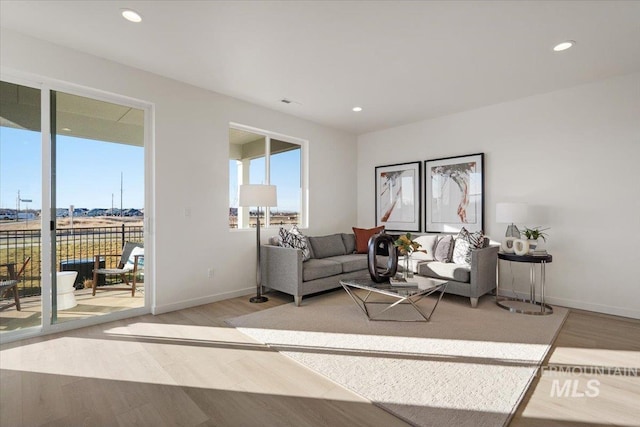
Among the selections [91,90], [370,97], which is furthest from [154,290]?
[370,97]

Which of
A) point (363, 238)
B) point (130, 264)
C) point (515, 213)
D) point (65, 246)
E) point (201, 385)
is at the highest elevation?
point (515, 213)

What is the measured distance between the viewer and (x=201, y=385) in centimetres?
206

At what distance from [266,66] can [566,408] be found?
12.2 feet

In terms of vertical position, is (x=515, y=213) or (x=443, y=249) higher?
(x=515, y=213)

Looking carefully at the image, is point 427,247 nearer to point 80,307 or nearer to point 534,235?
point 534,235

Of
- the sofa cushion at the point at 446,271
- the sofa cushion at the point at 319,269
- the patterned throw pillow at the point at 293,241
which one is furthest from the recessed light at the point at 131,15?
the sofa cushion at the point at 446,271

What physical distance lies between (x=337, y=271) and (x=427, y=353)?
198 cm

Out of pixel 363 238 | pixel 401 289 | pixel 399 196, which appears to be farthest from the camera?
pixel 399 196

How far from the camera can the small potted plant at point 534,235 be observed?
3725mm

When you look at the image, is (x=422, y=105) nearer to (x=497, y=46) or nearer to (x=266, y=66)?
(x=497, y=46)

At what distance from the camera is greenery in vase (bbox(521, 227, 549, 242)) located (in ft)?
12.2

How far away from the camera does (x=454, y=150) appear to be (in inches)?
191

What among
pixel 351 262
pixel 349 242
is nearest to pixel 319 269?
pixel 351 262

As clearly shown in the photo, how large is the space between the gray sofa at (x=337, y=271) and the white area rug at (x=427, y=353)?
0.79ft
